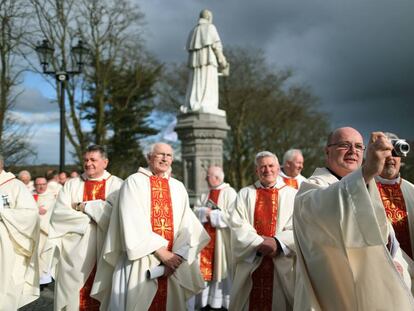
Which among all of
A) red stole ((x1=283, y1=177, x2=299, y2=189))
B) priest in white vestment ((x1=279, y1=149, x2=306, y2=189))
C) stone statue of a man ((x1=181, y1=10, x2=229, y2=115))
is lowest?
red stole ((x1=283, y1=177, x2=299, y2=189))

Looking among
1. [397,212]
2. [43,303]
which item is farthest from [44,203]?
[397,212]

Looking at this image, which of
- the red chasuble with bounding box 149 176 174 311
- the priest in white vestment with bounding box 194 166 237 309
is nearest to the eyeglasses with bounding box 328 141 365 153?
the red chasuble with bounding box 149 176 174 311

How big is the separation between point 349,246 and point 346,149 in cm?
81

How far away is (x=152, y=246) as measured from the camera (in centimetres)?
404

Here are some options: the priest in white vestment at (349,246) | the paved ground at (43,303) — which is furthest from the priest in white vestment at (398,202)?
the paved ground at (43,303)

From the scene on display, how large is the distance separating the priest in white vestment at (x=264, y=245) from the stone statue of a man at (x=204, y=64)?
7.06m

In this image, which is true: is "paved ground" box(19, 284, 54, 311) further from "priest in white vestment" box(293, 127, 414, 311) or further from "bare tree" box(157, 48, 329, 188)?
"bare tree" box(157, 48, 329, 188)

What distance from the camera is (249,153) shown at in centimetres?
2667

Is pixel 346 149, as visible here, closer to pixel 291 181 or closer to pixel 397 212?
pixel 397 212

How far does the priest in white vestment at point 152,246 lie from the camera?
402 cm

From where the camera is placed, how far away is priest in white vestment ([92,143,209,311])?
402cm

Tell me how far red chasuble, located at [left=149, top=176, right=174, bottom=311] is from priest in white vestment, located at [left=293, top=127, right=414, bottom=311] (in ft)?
5.75

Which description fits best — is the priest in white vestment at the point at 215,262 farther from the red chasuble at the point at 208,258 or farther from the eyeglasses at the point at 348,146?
the eyeglasses at the point at 348,146

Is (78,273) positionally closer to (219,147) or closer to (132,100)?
(219,147)
